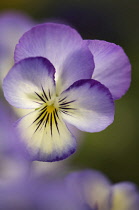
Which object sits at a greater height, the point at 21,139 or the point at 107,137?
the point at 21,139

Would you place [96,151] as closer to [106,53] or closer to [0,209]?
[106,53]

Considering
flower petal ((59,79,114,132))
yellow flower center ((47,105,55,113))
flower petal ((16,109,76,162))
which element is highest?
flower petal ((59,79,114,132))

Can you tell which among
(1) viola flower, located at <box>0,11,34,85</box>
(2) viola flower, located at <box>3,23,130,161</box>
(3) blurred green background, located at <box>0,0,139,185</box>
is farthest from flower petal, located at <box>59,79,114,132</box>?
(3) blurred green background, located at <box>0,0,139,185</box>

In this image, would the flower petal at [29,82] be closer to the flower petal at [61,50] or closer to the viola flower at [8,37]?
the flower petal at [61,50]

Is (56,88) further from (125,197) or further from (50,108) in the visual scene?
(125,197)

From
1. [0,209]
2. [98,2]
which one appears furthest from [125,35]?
[0,209]

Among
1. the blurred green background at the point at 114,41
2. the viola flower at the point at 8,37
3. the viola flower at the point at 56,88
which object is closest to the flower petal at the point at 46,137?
the viola flower at the point at 56,88

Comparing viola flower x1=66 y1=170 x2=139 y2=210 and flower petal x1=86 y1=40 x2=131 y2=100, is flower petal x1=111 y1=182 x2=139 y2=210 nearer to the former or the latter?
viola flower x1=66 y1=170 x2=139 y2=210
